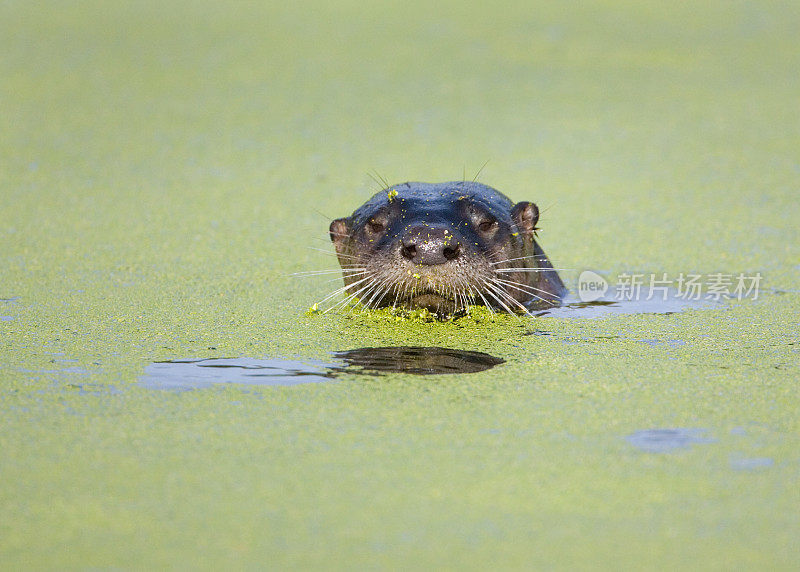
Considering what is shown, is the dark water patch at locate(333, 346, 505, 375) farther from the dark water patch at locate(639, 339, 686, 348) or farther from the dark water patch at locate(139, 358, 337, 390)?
the dark water patch at locate(639, 339, 686, 348)

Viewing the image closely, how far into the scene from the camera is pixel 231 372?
416 cm

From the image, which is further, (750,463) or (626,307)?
(626,307)

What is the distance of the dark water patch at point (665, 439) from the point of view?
131 inches

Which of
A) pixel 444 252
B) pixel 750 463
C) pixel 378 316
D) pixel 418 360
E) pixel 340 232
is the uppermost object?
pixel 340 232

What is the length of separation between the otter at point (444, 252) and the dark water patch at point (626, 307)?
11 centimetres

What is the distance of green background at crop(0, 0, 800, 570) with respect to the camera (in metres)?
2.90

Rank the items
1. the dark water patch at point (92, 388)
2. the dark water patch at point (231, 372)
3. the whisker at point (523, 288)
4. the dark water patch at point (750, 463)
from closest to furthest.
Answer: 1. the dark water patch at point (750, 463)
2. the dark water patch at point (92, 388)
3. the dark water patch at point (231, 372)
4. the whisker at point (523, 288)

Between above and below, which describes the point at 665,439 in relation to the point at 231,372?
below

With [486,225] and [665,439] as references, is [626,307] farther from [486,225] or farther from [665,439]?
[665,439]

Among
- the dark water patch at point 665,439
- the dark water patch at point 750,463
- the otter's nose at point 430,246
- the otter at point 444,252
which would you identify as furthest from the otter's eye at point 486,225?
the dark water patch at point 750,463

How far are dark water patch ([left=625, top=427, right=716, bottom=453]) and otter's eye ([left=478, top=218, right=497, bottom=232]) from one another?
1933 millimetres

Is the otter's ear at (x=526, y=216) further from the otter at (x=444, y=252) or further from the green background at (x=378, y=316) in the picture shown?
the green background at (x=378, y=316)

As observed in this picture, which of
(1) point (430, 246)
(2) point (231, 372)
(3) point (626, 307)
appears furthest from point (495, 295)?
(2) point (231, 372)

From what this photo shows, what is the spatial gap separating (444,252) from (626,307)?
1.11m
